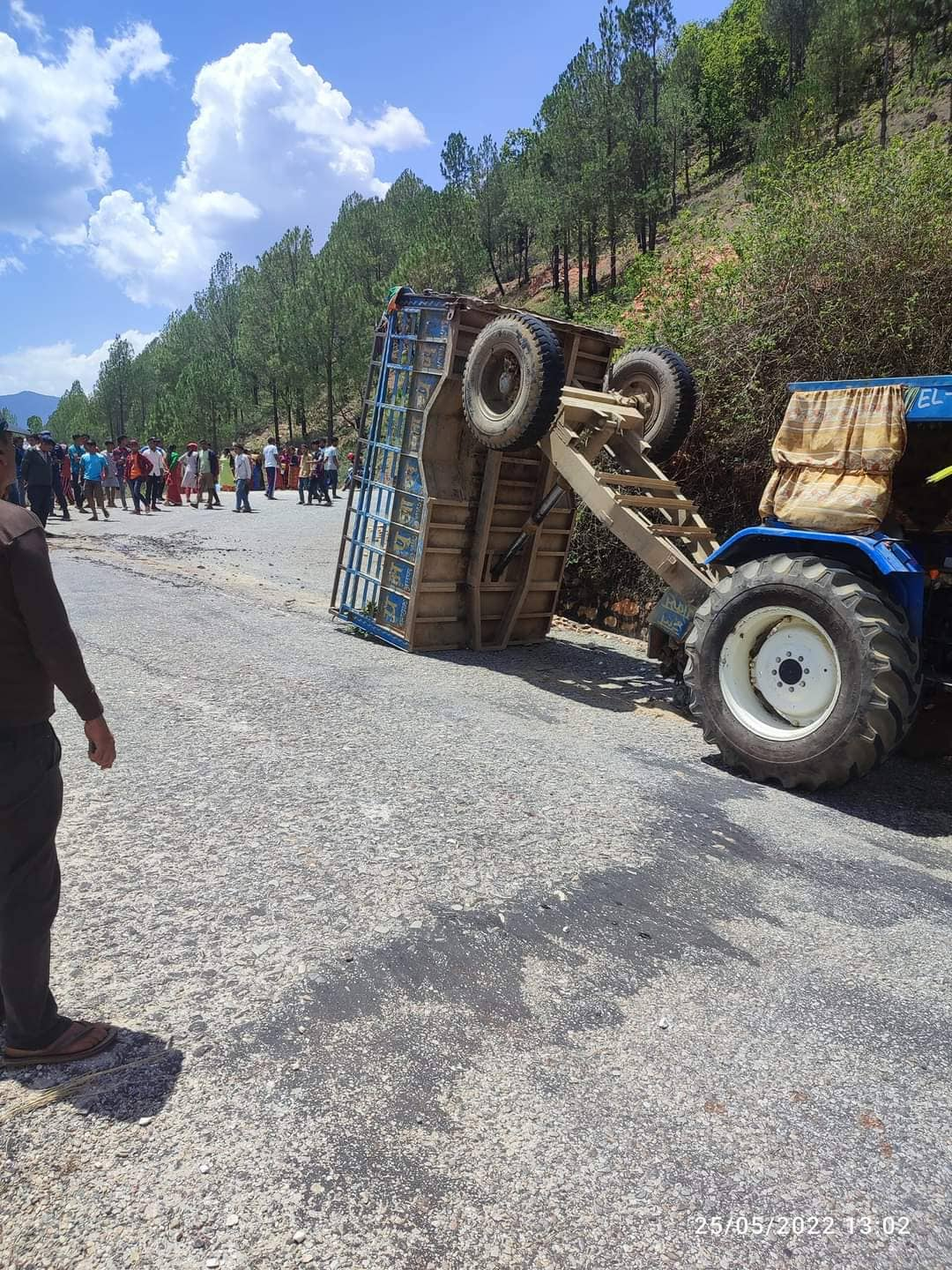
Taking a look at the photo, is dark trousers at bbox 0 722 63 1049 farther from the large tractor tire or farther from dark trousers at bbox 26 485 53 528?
dark trousers at bbox 26 485 53 528

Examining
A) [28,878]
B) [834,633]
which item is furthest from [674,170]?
[28,878]

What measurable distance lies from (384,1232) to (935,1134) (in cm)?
161

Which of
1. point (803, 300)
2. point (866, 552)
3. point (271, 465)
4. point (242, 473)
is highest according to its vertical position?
point (803, 300)

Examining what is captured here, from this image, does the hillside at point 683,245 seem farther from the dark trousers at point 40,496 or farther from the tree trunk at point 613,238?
the dark trousers at point 40,496

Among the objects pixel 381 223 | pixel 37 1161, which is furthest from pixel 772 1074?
pixel 381 223

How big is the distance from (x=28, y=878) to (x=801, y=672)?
4267 millimetres

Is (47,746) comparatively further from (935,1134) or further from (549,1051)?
(935,1134)

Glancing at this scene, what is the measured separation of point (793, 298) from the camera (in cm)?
799

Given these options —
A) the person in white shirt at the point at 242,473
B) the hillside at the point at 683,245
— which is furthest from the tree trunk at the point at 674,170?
the person in white shirt at the point at 242,473

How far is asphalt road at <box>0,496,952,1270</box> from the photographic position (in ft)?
6.46

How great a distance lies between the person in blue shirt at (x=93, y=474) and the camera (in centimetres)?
1794

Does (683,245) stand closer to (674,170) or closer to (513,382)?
(513,382)

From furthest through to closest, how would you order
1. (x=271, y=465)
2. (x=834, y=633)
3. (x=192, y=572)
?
(x=271, y=465), (x=192, y=572), (x=834, y=633)

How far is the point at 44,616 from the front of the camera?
2209mm
